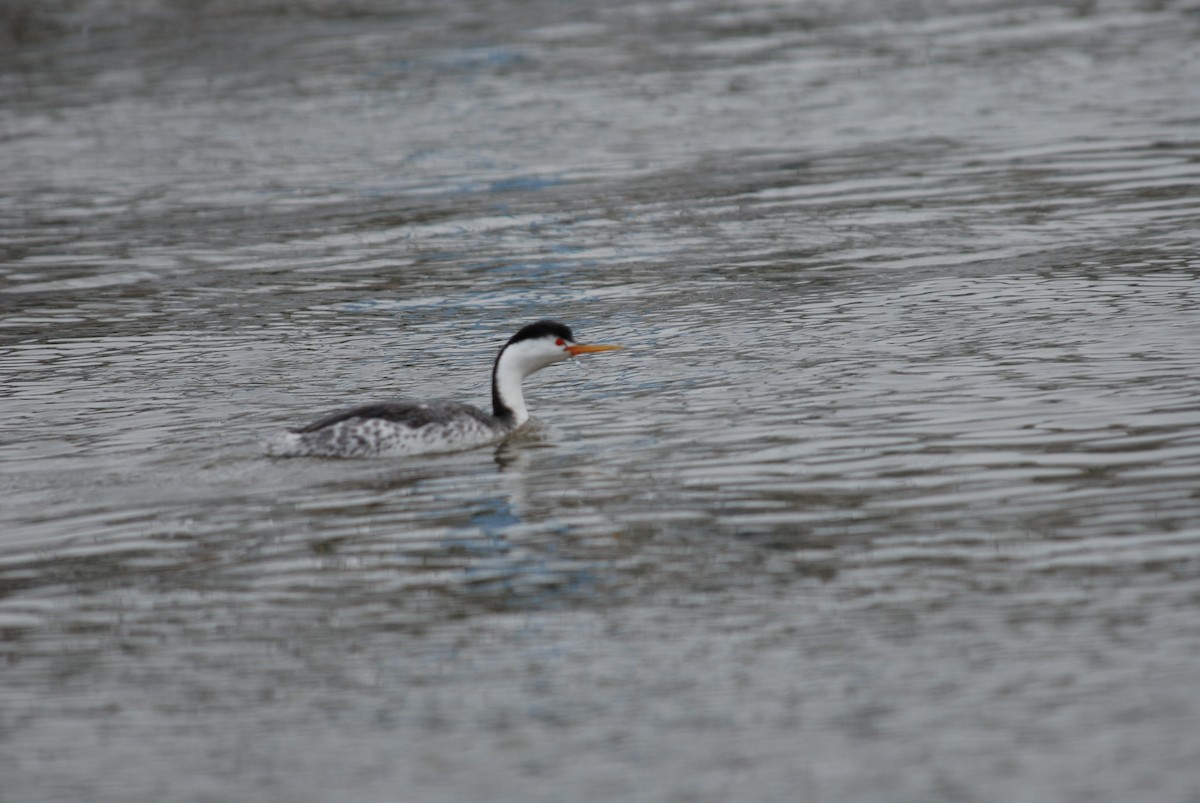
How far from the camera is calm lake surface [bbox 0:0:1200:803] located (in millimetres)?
8250

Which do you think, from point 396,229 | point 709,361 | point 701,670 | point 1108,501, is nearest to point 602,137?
point 396,229

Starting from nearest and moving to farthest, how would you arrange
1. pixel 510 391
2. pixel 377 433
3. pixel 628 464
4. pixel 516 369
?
pixel 628 464
pixel 377 433
pixel 510 391
pixel 516 369

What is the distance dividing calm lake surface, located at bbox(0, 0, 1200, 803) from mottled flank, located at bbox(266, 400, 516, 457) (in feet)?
0.52

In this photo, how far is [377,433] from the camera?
43.3 feet

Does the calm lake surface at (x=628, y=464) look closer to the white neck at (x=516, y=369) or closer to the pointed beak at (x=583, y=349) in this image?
the white neck at (x=516, y=369)

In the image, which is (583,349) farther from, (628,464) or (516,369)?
(628,464)

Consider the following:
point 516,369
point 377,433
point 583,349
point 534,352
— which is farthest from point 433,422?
point 583,349

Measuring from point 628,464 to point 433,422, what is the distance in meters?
1.66

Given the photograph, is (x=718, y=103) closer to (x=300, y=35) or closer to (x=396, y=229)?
(x=396, y=229)

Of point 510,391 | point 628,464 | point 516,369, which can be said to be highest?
point 516,369

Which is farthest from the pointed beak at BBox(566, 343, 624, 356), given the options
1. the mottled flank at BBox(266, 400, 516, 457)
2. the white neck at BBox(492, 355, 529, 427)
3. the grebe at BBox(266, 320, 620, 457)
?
the mottled flank at BBox(266, 400, 516, 457)

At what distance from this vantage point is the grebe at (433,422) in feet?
43.1

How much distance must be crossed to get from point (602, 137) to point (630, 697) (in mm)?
21917

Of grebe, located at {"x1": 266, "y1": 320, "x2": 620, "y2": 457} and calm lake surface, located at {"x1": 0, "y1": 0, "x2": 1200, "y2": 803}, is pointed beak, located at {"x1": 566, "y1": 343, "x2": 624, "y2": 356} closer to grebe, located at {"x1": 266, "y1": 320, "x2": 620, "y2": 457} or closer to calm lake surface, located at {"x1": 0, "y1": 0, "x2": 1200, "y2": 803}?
grebe, located at {"x1": 266, "y1": 320, "x2": 620, "y2": 457}
